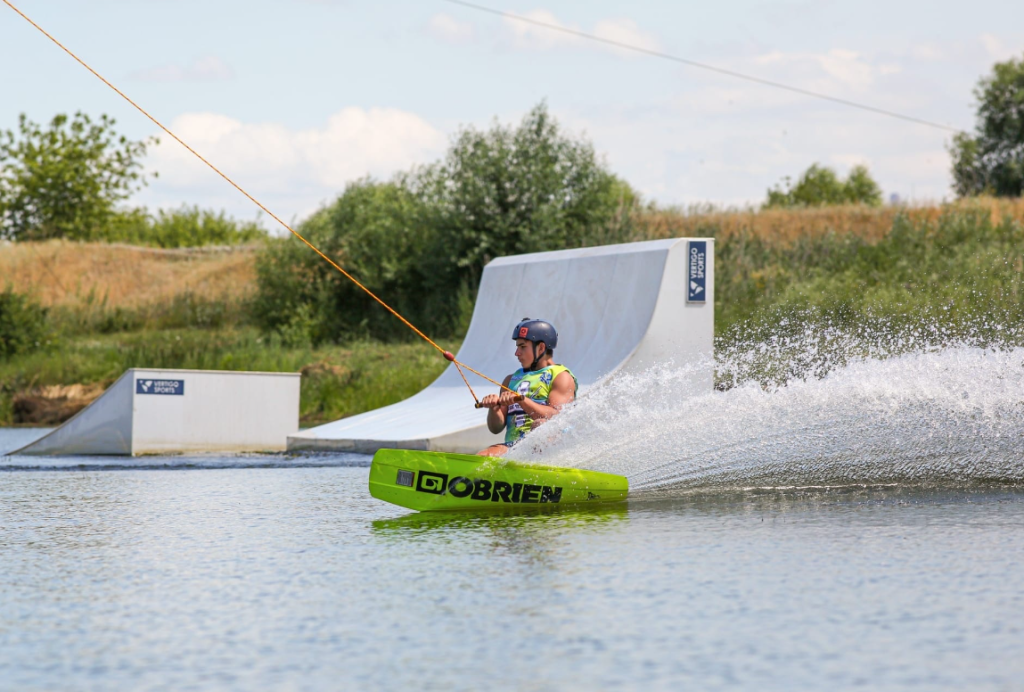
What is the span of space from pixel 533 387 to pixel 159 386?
25.2 ft

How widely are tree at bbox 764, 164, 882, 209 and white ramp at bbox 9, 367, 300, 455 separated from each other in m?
53.6

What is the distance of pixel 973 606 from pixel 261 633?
269 cm

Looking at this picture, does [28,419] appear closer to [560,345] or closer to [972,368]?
[560,345]

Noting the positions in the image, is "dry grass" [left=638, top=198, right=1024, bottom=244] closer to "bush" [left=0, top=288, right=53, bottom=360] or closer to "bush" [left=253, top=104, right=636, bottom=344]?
"bush" [left=253, top=104, right=636, bottom=344]

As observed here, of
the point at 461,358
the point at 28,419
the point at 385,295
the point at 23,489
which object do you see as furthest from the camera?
the point at 385,295

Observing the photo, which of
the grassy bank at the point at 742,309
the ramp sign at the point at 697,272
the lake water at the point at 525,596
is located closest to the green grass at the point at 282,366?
the grassy bank at the point at 742,309

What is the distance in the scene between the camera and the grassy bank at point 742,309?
19.3m

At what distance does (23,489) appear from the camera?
408 inches

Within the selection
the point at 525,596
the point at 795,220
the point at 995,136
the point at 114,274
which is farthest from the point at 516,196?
the point at 995,136

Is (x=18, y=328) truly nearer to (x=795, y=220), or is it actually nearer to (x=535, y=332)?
(x=535, y=332)

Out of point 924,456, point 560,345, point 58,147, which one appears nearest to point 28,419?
point 560,345

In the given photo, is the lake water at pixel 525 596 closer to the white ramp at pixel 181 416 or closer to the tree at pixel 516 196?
the white ramp at pixel 181 416

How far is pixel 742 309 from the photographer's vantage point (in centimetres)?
2144

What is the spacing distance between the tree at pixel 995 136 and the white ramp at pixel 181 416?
4887 cm
